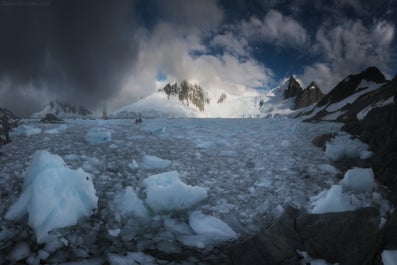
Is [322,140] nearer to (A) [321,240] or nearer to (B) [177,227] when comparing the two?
(A) [321,240]

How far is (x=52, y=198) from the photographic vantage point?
4.37m

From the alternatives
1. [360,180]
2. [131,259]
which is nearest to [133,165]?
[131,259]

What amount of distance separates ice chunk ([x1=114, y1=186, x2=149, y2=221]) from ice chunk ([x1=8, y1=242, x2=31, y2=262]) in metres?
1.56

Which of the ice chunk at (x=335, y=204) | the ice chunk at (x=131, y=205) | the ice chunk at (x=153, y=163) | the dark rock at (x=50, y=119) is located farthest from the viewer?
the dark rock at (x=50, y=119)

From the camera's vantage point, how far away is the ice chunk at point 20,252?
3.35 meters

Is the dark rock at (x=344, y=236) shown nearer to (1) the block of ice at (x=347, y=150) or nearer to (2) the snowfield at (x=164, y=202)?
(2) the snowfield at (x=164, y=202)

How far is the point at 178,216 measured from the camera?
4793 millimetres

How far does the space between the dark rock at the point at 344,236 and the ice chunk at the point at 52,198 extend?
13.1 feet

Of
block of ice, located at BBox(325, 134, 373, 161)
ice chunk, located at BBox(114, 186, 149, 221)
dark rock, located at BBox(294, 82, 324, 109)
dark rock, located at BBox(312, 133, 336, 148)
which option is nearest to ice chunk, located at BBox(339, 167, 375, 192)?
block of ice, located at BBox(325, 134, 373, 161)

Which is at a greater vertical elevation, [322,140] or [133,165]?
[322,140]

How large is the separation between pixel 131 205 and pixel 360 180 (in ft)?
16.6

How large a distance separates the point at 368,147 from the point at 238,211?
564 cm

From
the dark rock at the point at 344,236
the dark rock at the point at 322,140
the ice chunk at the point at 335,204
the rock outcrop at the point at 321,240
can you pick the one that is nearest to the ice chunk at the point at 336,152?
the dark rock at the point at 322,140

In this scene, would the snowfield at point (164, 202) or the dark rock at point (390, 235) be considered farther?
the snowfield at point (164, 202)
